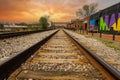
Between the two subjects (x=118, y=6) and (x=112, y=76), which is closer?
(x=112, y=76)

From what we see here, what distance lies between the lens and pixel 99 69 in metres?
5.56

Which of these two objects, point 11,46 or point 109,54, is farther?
point 11,46

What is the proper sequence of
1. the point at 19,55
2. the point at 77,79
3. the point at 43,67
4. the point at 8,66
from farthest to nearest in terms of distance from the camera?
the point at 19,55 → the point at 43,67 → the point at 8,66 → the point at 77,79

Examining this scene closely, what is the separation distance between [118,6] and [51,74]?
18.2 meters

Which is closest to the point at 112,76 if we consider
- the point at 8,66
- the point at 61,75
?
the point at 61,75

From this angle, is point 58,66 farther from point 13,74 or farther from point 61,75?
point 13,74

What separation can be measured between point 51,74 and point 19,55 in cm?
202

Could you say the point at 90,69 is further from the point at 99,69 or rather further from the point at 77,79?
the point at 77,79

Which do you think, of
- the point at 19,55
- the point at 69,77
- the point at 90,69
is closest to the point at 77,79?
the point at 69,77

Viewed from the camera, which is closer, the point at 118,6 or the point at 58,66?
the point at 58,66

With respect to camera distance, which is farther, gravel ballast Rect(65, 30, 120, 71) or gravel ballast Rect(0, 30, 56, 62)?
gravel ballast Rect(0, 30, 56, 62)

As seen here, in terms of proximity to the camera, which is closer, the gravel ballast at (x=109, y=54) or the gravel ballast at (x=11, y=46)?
the gravel ballast at (x=109, y=54)

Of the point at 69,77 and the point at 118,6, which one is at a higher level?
the point at 118,6

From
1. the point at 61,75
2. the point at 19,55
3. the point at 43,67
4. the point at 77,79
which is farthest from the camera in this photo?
the point at 19,55
